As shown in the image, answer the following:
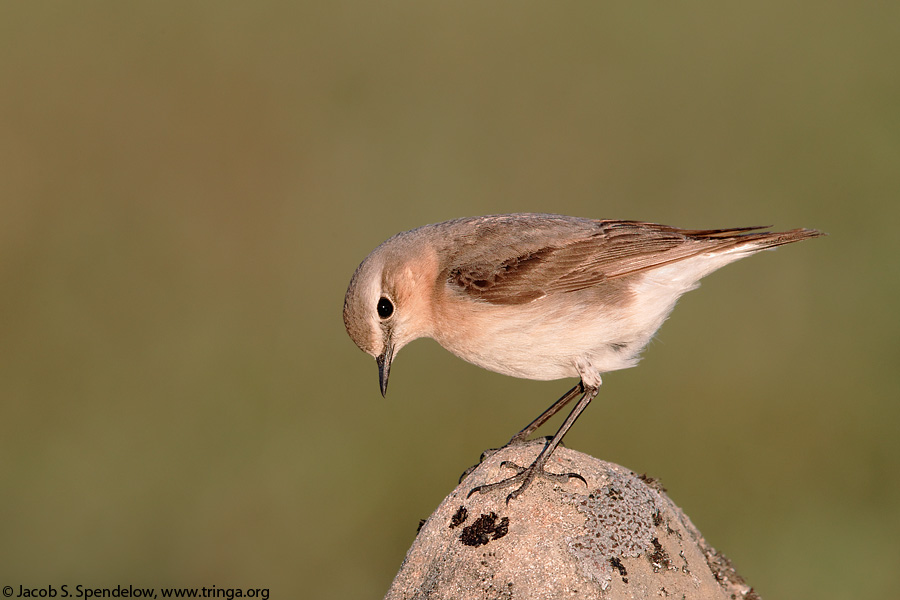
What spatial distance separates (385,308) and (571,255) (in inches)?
55.7

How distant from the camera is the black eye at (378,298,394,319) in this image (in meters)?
6.83

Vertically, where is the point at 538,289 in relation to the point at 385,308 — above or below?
above

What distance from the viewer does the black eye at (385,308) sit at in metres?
6.83

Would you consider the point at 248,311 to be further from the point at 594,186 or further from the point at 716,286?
the point at 716,286

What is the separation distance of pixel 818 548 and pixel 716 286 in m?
5.12

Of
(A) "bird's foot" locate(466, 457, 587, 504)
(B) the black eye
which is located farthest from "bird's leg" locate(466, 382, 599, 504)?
(B) the black eye

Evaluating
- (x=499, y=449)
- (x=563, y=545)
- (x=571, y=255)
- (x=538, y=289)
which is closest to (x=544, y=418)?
(x=499, y=449)

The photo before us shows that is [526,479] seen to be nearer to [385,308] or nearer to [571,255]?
[385,308]

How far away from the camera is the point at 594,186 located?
15516 millimetres

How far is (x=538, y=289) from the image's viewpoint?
681cm

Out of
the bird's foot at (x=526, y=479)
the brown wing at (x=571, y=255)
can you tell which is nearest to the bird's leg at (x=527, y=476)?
the bird's foot at (x=526, y=479)

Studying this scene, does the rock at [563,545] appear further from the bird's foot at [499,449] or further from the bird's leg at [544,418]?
the bird's leg at [544,418]

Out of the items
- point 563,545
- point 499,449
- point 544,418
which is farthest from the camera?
point 544,418

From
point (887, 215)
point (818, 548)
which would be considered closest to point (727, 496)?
point (818, 548)
